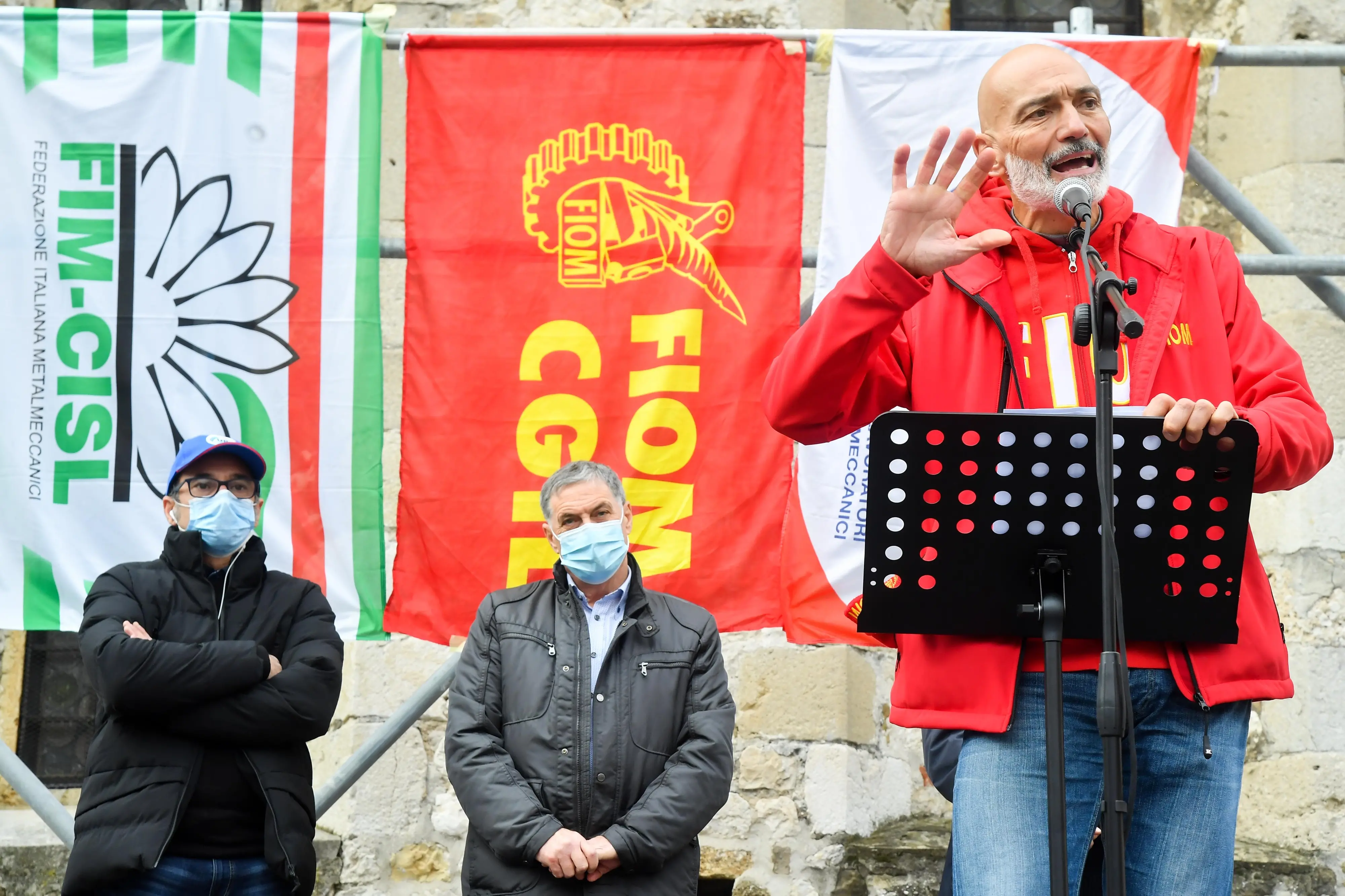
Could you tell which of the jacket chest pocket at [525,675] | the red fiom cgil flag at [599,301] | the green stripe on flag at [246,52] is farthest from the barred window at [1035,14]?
the jacket chest pocket at [525,675]

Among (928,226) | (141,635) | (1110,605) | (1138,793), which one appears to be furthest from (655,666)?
(1110,605)

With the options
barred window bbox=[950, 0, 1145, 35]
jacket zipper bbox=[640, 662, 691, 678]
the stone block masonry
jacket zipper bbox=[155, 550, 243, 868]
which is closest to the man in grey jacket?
jacket zipper bbox=[640, 662, 691, 678]

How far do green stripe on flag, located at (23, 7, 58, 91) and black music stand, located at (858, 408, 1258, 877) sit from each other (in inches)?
129

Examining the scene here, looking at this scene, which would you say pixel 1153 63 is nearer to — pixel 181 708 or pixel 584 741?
pixel 584 741

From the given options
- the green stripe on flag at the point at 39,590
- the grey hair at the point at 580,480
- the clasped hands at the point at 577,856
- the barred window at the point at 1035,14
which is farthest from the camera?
the barred window at the point at 1035,14

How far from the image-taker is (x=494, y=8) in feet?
18.0

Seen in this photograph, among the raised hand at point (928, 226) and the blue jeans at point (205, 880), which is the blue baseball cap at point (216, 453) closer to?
the blue jeans at point (205, 880)

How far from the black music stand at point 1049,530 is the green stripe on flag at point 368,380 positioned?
2.31m

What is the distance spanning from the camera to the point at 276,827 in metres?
3.37

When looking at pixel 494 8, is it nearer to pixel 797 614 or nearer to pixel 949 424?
pixel 797 614

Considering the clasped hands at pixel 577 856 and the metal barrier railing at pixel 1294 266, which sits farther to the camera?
the metal barrier railing at pixel 1294 266

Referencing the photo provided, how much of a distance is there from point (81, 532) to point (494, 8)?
2.49m

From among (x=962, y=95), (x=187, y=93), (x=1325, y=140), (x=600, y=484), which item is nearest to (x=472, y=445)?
(x=600, y=484)

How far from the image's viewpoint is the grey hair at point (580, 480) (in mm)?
3738
